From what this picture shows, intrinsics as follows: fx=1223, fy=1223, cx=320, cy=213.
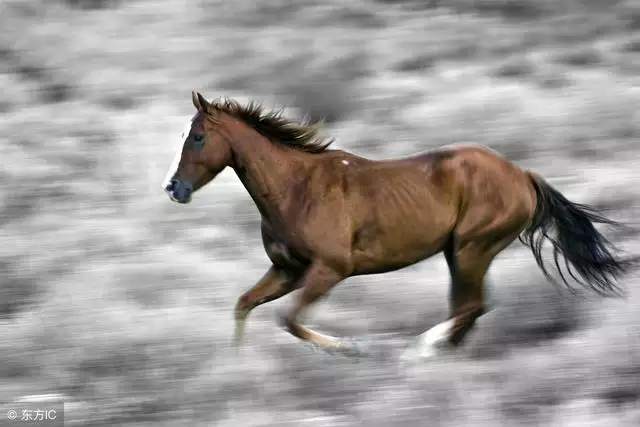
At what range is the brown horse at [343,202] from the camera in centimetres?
489

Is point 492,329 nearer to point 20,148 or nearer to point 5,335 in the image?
point 5,335

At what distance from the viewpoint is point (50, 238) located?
301 inches

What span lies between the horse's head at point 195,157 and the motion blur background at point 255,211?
0.95 m

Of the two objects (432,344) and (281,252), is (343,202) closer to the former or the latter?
(281,252)

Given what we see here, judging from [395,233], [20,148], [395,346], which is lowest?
[20,148]

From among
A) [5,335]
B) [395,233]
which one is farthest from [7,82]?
[395,233]

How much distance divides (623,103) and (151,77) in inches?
153

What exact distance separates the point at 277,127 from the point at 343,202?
0.42m

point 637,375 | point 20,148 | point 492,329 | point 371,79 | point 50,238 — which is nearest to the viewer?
point 637,375

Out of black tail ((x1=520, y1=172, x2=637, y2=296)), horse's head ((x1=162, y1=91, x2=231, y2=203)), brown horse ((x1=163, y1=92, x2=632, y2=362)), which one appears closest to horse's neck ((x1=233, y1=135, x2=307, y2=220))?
brown horse ((x1=163, y1=92, x2=632, y2=362))

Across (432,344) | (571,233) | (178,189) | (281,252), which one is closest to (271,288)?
(281,252)

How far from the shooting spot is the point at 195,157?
4832 mm

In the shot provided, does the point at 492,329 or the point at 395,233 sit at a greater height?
the point at 395,233

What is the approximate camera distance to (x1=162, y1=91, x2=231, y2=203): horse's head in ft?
15.9
